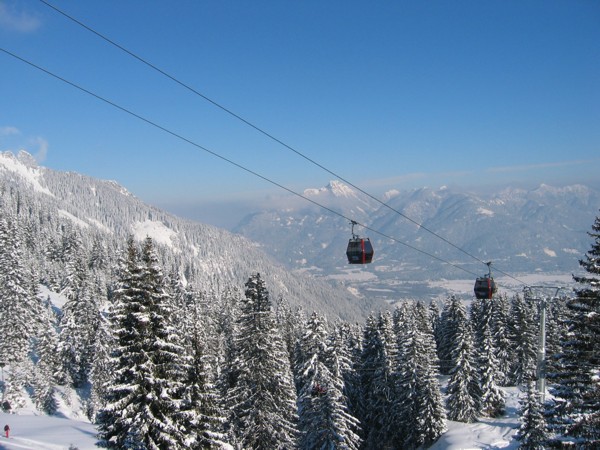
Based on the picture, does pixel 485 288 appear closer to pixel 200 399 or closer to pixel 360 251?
pixel 360 251

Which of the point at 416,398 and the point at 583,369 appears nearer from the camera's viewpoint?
the point at 583,369

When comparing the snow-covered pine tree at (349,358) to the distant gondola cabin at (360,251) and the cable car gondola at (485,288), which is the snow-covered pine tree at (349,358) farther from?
the distant gondola cabin at (360,251)

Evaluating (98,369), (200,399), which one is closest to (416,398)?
(200,399)

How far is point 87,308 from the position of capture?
64500 mm

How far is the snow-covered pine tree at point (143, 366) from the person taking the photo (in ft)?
66.7

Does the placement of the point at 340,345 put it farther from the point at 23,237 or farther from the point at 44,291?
the point at 23,237

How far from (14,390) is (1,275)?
55.9 feet

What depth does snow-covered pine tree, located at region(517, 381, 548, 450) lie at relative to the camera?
101 ft

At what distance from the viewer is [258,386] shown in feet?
103

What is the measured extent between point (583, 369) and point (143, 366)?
64.3 feet

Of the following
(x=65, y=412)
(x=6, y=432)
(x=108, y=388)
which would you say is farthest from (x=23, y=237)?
(x=108, y=388)

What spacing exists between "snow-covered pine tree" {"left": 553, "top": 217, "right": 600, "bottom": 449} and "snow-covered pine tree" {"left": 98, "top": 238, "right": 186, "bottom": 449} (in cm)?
1757

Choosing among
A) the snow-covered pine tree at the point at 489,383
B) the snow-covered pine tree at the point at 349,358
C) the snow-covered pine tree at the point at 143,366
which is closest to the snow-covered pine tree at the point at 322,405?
the snow-covered pine tree at the point at 349,358

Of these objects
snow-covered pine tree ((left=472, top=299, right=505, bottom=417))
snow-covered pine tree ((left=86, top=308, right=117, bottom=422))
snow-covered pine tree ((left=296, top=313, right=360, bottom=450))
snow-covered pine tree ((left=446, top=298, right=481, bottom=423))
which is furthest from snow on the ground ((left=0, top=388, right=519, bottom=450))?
snow-covered pine tree ((left=296, top=313, right=360, bottom=450))
